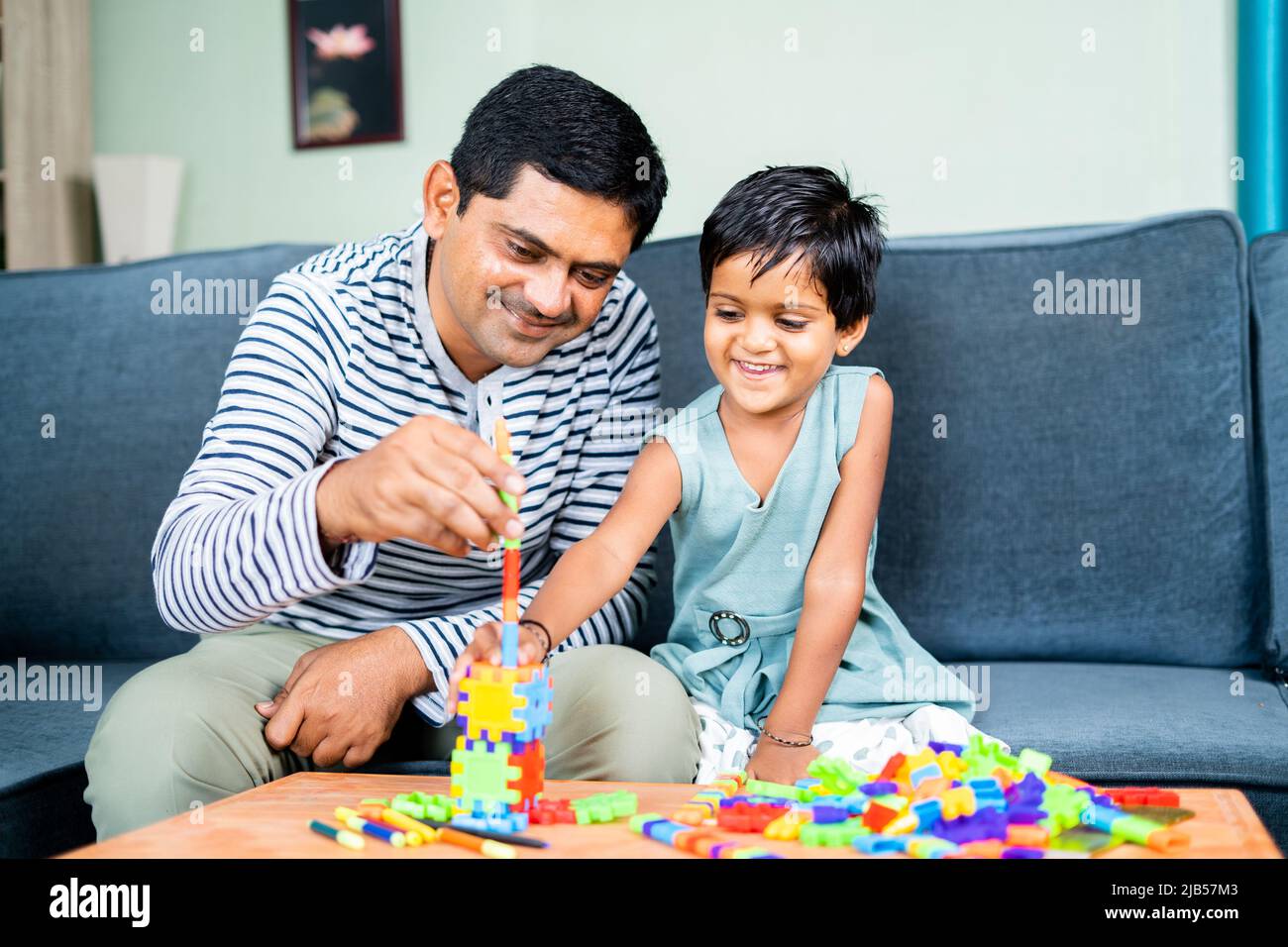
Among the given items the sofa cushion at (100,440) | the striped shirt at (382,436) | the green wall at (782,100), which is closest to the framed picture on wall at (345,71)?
the green wall at (782,100)

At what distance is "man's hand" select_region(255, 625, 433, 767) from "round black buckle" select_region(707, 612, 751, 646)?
13.7 inches

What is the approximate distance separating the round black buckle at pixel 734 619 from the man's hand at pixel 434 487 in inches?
18.9

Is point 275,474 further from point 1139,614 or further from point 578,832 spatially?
point 1139,614

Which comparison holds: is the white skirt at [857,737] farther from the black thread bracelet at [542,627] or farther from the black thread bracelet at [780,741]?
the black thread bracelet at [542,627]

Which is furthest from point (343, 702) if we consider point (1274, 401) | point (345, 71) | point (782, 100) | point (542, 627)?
point (345, 71)

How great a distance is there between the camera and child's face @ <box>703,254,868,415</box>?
129 centimetres

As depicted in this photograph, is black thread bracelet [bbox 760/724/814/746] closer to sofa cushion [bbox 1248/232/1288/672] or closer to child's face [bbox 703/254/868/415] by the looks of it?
child's face [bbox 703/254/868/415]

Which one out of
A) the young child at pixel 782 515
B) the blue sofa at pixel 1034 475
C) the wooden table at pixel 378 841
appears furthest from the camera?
the blue sofa at pixel 1034 475

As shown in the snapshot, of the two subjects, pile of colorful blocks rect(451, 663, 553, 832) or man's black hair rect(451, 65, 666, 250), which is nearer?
pile of colorful blocks rect(451, 663, 553, 832)

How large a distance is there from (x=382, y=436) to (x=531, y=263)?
0.90 ft

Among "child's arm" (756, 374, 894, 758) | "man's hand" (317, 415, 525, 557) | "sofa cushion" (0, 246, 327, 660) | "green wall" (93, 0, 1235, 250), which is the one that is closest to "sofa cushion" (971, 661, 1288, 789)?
"child's arm" (756, 374, 894, 758)

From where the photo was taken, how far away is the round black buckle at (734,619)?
1.36 metres

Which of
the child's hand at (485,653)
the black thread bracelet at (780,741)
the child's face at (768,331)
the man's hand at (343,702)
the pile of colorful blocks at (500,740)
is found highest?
the child's face at (768,331)
